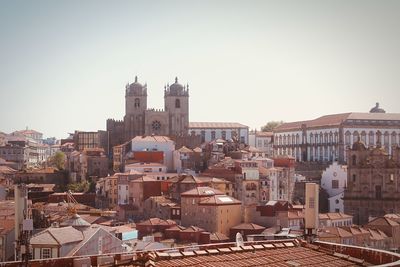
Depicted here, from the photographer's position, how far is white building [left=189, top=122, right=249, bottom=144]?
8906cm

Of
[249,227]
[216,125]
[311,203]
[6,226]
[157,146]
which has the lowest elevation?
[249,227]

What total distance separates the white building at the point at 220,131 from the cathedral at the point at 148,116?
426cm

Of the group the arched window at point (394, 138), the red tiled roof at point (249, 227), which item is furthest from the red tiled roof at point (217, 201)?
the arched window at point (394, 138)

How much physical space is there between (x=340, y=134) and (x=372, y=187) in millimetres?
19896

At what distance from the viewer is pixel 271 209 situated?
161 ft

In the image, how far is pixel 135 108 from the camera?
84188 mm

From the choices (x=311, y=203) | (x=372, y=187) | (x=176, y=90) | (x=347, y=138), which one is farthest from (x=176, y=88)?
(x=311, y=203)

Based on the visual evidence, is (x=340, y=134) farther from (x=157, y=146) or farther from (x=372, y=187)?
(x=157, y=146)

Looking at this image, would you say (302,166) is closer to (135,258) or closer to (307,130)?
(307,130)

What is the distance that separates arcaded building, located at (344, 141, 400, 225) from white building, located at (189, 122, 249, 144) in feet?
81.8

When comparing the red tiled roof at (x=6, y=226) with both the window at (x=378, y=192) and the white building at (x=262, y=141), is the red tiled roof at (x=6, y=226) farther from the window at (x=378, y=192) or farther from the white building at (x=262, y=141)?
the white building at (x=262, y=141)

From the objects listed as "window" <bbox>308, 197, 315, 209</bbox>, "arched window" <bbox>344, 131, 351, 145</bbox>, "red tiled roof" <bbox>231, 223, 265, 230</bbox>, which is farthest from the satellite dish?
"arched window" <bbox>344, 131, 351, 145</bbox>

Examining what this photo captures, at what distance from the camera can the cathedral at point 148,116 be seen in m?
81.6

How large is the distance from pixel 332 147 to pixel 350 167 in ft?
61.0
